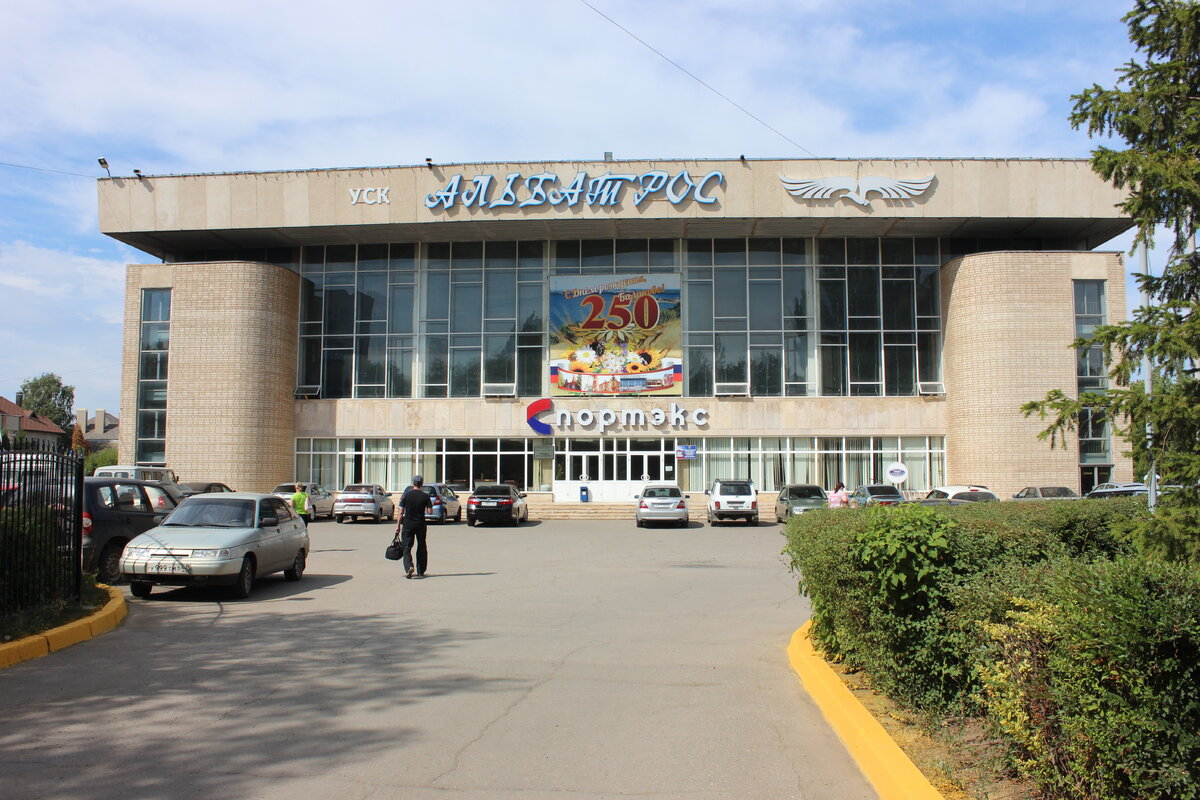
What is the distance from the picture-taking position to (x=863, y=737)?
5828mm

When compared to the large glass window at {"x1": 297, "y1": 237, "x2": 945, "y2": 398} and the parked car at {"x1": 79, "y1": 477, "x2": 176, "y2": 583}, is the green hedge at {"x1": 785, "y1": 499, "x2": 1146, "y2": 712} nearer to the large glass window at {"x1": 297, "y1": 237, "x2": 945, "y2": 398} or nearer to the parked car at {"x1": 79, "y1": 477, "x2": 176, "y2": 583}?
the parked car at {"x1": 79, "y1": 477, "x2": 176, "y2": 583}

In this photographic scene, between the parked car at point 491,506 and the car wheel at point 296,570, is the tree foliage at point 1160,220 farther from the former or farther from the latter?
the parked car at point 491,506

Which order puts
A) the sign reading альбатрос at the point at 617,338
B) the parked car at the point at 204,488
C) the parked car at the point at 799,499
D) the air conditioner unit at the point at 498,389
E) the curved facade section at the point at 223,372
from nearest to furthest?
1. the parked car at the point at 204,488
2. the parked car at the point at 799,499
3. the curved facade section at the point at 223,372
4. the sign reading альбатрос at the point at 617,338
5. the air conditioner unit at the point at 498,389

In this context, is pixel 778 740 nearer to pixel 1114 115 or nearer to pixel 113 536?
pixel 1114 115

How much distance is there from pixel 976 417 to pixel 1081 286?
7630 mm

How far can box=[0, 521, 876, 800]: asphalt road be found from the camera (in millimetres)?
5277

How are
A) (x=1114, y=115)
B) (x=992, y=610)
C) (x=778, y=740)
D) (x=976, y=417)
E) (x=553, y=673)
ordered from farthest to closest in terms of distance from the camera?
1. (x=976, y=417)
2. (x=1114, y=115)
3. (x=553, y=673)
4. (x=778, y=740)
5. (x=992, y=610)

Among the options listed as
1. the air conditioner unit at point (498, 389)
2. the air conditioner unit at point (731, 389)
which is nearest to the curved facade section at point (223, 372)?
the air conditioner unit at point (498, 389)

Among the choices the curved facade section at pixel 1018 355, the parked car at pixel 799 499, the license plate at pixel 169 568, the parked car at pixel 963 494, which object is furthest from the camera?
the curved facade section at pixel 1018 355

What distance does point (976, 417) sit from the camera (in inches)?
1565

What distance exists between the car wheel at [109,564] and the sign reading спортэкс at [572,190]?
29373mm

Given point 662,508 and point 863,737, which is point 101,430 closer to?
point 662,508

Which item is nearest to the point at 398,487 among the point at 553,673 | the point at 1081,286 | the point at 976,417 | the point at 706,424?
the point at 706,424

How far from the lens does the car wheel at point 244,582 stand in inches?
504
